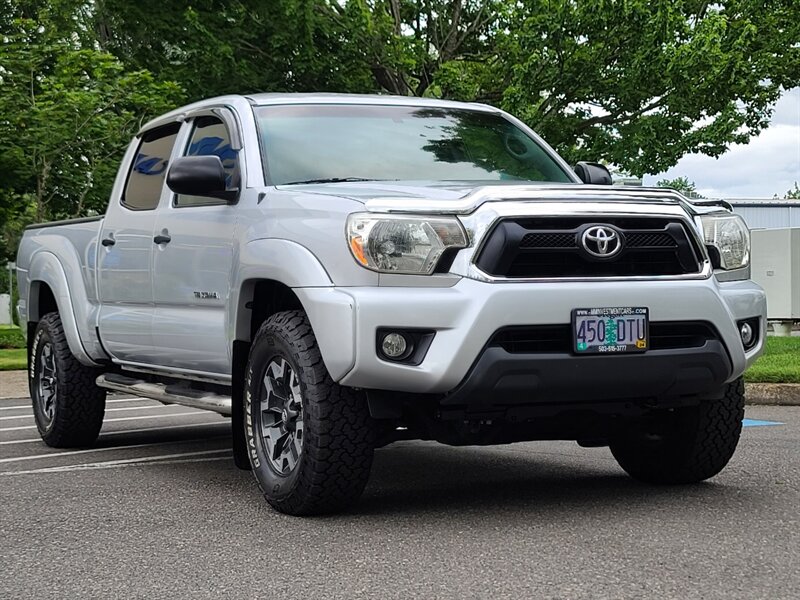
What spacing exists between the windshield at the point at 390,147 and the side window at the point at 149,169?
3.71ft

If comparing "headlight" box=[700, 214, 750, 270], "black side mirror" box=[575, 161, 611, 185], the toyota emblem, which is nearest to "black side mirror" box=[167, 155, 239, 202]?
the toyota emblem

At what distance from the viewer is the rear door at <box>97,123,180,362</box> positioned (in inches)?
290

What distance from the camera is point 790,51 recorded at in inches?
837

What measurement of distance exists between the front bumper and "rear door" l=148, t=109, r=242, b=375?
116 centimetres

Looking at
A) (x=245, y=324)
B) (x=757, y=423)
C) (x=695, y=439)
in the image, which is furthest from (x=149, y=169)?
(x=757, y=423)

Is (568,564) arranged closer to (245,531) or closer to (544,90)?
(245,531)

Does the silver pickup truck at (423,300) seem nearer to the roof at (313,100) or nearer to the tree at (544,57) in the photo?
the roof at (313,100)

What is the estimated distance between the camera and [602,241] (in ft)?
17.6

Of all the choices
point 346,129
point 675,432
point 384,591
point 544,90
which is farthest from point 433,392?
point 544,90

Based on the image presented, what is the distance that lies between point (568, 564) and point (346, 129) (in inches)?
120

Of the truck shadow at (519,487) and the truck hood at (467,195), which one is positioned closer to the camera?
the truck hood at (467,195)

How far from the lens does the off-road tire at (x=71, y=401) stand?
8.47 meters

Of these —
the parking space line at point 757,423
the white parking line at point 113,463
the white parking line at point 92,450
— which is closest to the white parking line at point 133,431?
the white parking line at point 92,450

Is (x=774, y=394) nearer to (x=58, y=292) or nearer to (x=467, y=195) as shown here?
(x=58, y=292)
